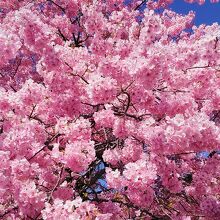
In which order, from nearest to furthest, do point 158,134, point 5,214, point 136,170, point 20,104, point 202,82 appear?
point 136,170
point 158,134
point 5,214
point 20,104
point 202,82

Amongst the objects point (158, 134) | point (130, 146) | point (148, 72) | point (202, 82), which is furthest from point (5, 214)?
point (202, 82)

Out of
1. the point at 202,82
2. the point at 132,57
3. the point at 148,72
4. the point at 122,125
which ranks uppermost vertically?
the point at 202,82

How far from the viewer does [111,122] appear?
650cm

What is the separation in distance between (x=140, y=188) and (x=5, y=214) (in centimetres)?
222

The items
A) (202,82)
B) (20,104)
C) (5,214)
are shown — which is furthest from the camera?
(202,82)

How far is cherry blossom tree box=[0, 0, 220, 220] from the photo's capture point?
5.47m

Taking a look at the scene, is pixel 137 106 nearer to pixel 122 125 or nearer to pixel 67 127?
pixel 122 125

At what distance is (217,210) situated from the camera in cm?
618

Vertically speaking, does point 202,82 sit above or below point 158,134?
above

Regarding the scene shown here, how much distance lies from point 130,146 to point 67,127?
1.07 m

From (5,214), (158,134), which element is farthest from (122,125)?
(5,214)

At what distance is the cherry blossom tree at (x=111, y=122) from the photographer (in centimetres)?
547

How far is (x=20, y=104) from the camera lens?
6.58m

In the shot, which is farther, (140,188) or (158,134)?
(158,134)
